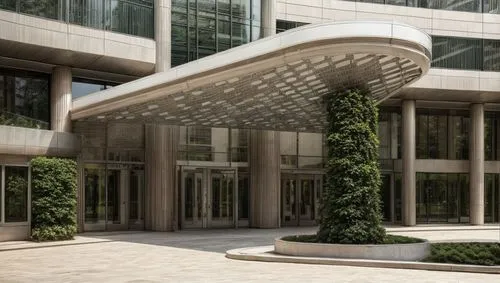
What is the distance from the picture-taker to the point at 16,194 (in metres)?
23.3

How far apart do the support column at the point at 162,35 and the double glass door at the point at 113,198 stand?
4797 millimetres

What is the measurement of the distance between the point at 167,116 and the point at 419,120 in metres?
16.5

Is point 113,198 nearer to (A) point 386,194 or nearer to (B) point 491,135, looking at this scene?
(A) point 386,194

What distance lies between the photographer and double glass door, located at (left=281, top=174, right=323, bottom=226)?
32812 mm

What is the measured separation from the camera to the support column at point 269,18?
29922 mm

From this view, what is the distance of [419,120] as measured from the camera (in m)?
36.1

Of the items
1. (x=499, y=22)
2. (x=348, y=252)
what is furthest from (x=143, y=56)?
(x=499, y=22)

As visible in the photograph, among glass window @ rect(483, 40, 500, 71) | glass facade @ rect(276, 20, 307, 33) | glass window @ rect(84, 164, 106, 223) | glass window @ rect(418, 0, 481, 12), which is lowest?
glass window @ rect(84, 164, 106, 223)

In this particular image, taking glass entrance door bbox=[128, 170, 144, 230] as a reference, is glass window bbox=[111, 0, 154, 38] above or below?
above

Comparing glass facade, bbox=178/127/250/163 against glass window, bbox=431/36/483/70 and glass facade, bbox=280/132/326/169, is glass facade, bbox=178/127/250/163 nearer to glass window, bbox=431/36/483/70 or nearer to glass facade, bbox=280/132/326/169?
glass facade, bbox=280/132/326/169

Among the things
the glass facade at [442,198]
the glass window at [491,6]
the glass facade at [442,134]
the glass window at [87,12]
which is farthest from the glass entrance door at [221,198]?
the glass window at [491,6]

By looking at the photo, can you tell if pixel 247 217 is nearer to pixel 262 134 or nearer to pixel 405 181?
pixel 262 134

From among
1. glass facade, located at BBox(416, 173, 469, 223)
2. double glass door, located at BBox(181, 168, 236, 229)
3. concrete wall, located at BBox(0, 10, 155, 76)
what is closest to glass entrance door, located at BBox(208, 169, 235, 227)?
double glass door, located at BBox(181, 168, 236, 229)

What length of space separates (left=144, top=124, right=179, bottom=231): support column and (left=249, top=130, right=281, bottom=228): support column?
3.95 metres
